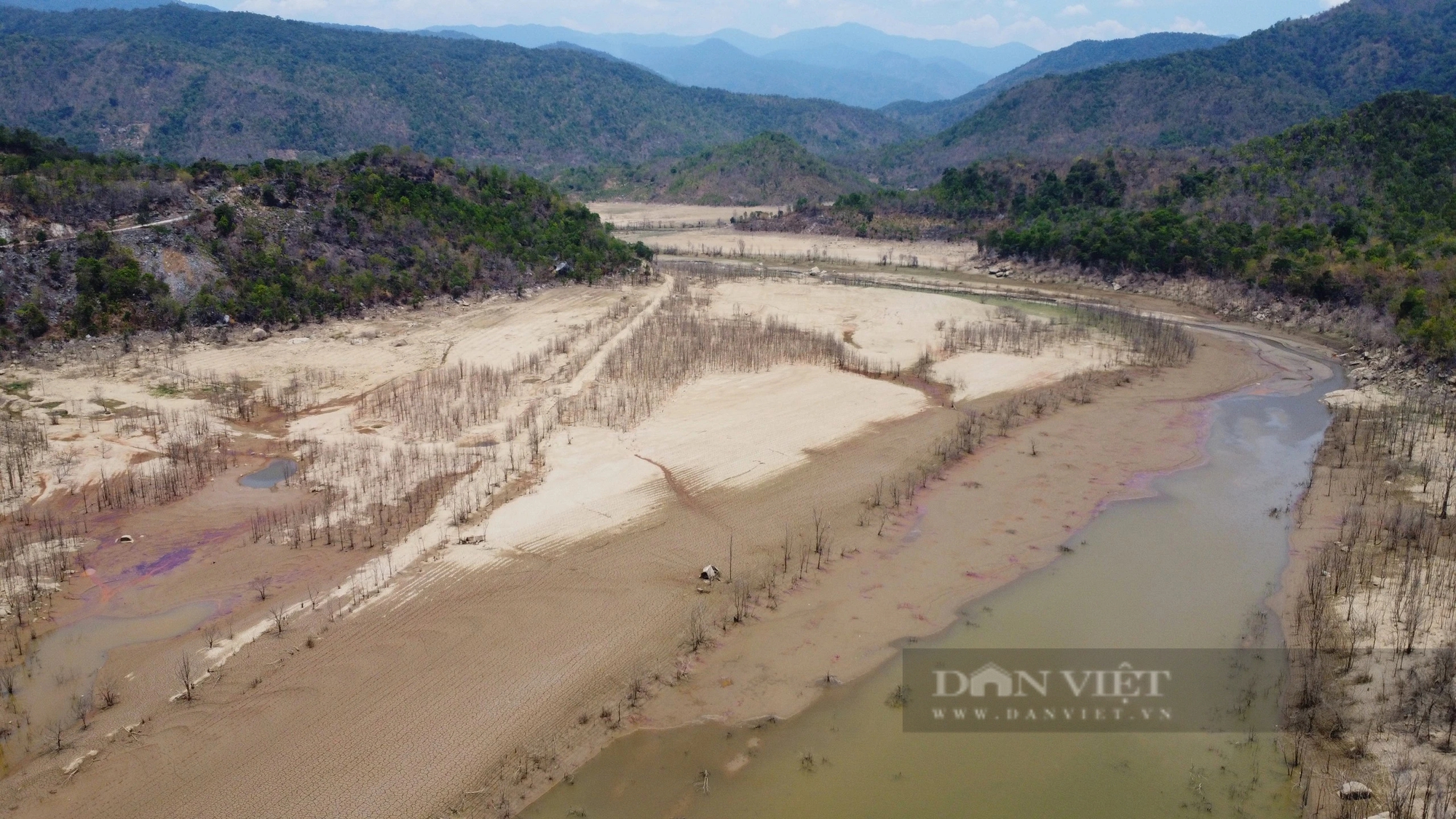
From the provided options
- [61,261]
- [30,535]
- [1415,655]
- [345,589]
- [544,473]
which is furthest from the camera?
[61,261]

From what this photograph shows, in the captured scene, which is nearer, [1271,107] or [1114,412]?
[1114,412]

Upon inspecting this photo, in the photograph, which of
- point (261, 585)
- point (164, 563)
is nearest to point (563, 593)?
point (261, 585)

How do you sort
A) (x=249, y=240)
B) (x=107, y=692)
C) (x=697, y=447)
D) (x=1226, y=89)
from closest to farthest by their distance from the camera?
(x=107, y=692) < (x=697, y=447) < (x=249, y=240) < (x=1226, y=89)

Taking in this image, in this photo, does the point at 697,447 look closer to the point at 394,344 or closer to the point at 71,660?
the point at 71,660

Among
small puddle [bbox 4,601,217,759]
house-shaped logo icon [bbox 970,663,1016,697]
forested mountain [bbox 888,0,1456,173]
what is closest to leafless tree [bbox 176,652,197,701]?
small puddle [bbox 4,601,217,759]

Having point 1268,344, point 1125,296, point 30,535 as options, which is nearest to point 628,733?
point 30,535

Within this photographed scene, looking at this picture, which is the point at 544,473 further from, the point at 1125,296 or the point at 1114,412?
the point at 1125,296

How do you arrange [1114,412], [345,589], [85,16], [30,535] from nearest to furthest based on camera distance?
[345,589] < [30,535] < [1114,412] < [85,16]
